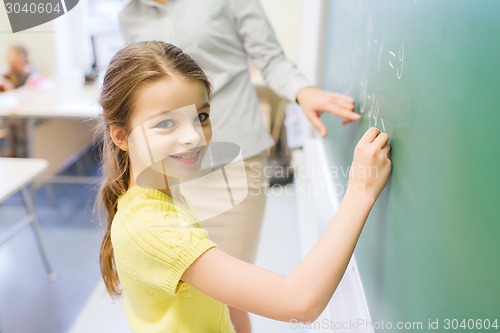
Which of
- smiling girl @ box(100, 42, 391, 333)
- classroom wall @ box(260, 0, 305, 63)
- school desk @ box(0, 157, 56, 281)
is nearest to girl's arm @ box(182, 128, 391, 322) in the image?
smiling girl @ box(100, 42, 391, 333)

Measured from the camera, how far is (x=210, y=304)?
798mm

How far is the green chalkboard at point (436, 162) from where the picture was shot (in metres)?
0.43

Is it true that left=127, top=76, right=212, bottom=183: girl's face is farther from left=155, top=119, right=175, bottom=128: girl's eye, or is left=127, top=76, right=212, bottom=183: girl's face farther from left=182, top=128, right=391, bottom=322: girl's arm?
left=182, top=128, right=391, bottom=322: girl's arm

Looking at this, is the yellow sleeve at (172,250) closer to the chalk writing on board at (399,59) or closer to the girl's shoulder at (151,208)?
the girl's shoulder at (151,208)

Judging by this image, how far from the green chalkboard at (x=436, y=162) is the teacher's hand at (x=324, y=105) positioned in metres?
0.05

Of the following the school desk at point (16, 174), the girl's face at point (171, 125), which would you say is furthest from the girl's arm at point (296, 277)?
the school desk at point (16, 174)

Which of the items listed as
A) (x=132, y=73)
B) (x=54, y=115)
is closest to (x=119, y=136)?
(x=132, y=73)

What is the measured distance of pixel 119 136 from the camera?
672 millimetres

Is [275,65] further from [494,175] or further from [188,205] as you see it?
[494,175]

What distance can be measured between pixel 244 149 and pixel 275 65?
0.78 feet

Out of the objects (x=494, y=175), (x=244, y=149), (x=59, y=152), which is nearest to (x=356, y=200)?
(x=494, y=175)

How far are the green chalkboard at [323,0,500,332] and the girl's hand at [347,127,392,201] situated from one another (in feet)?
0.07

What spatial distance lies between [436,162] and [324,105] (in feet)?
1.45

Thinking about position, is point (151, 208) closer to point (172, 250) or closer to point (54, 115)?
point (172, 250)
